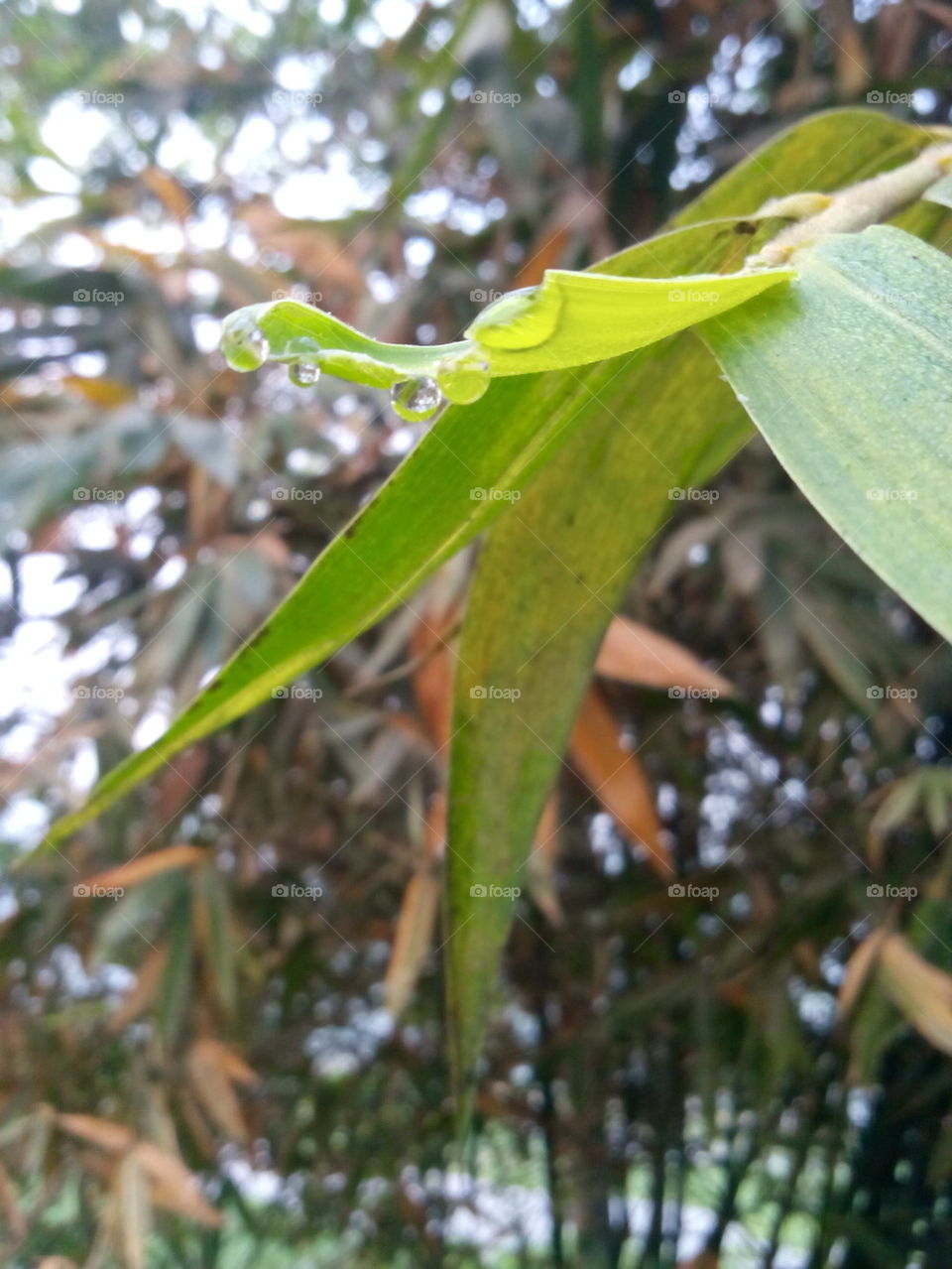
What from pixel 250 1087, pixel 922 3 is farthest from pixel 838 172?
pixel 250 1087

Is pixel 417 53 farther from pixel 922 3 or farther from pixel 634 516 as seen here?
pixel 634 516
